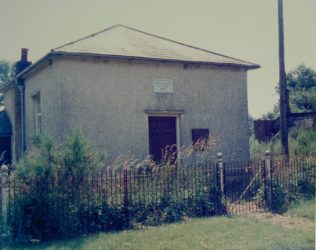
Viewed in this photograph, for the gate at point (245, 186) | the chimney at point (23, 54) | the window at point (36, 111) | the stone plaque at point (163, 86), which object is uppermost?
the chimney at point (23, 54)

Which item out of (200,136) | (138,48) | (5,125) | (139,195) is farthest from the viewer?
(5,125)

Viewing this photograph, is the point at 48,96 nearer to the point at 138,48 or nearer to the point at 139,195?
the point at 138,48

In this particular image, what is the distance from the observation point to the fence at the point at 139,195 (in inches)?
267

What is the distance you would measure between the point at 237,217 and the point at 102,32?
31.0ft

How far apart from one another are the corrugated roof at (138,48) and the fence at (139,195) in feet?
16.0

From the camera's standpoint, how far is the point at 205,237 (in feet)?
21.0

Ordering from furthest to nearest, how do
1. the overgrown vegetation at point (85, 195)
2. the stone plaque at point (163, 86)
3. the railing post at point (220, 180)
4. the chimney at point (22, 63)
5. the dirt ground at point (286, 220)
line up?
the chimney at point (22, 63) < the stone plaque at point (163, 86) < the railing post at point (220, 180) < the dirt ground at point (286, 220) < the overgrown vegetation at point (85, 195)

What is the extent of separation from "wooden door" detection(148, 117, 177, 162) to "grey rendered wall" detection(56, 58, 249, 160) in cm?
36

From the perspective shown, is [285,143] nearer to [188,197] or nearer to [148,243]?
[188,197]

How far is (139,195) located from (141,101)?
4.93m

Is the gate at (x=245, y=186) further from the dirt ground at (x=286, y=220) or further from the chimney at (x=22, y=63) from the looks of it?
the chimney at (x=22, y=63)

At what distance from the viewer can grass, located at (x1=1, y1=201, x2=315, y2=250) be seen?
5.95 meters

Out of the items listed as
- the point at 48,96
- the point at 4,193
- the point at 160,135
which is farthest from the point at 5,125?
the point at 4,193

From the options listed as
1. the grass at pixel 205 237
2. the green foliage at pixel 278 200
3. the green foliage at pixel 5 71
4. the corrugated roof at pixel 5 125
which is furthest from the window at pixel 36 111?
the green foliage at pixel 5 71
